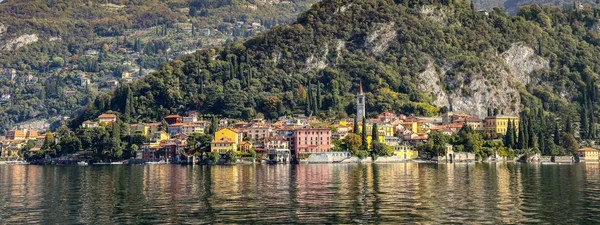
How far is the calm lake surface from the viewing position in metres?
42.4

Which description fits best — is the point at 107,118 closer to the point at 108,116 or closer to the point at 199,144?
the point at 108,116

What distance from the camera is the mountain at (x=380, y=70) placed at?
508 feet

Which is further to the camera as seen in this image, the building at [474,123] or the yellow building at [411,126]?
the building at [474,123]

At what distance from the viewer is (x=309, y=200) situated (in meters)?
50.5

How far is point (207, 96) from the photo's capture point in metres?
156

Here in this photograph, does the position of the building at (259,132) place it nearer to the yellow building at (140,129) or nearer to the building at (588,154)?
the yellow building at (140,129)

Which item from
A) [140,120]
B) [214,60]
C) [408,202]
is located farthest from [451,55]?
[408,202]

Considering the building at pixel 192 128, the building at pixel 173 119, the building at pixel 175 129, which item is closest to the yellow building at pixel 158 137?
the building at pixel 175 129

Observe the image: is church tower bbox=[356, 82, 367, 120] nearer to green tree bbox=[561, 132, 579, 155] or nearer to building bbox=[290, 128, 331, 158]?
building bbox=[290, 128, 331, 158]

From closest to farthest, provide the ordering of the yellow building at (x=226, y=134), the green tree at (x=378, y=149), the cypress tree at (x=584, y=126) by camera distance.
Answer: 1. the green tree at (x=378, y=149)
2. the yellow building at (x=226, y=134)
3. the cypress tree at (x=584, y=126)

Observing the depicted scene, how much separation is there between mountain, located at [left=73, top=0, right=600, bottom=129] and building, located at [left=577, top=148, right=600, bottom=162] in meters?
20.2

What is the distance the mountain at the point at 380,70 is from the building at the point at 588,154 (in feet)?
66.2

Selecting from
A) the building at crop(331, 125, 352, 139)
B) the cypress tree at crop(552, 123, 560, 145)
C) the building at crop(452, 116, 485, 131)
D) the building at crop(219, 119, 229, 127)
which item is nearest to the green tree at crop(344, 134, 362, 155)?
the building at crop(331, 125, 352, 139)

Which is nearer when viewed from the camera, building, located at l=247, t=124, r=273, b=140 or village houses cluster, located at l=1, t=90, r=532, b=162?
village houses cluster, located at l=1, t=90, r=532, b=162
